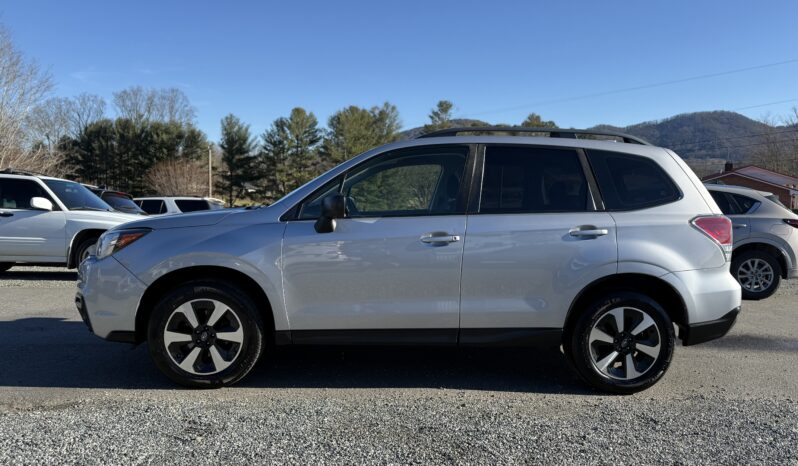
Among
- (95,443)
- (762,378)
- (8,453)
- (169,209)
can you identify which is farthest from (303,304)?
(169,209)

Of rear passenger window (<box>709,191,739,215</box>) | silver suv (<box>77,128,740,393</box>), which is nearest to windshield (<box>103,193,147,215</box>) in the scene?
silver suv (<box>77,128,740,393</box>)

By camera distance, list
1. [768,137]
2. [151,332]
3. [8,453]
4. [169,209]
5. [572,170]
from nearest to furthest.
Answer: [8,453]
[151,332]
[572,170]
[169,209]
[768,137]

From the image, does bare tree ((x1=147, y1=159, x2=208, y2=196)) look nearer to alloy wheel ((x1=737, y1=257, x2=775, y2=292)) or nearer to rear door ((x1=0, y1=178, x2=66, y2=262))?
rear door ((x1=0, y1=178, x2=66, y2=262))

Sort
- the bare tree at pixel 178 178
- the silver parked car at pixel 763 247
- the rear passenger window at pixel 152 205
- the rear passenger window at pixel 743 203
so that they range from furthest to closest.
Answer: the bare tree at pixel 178 178, the rear passenger window at pixel 152 205, the rear passenger window at pixel 743 203, the silver parked car at pixel 763 247

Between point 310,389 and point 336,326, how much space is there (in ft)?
1.79

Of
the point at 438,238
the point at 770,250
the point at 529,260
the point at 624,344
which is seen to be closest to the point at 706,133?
the point at 770,250

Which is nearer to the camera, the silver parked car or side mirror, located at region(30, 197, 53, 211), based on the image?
the silver parked car

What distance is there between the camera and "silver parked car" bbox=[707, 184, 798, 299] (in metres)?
8.04

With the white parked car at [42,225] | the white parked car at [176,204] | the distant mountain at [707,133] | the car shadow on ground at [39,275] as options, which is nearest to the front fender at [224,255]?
the white parked car at [42,225]

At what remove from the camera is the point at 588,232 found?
3.98 meters

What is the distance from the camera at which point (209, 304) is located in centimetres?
396

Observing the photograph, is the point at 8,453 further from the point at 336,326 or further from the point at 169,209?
the point at 169,209

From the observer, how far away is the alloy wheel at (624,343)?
13.2 ft

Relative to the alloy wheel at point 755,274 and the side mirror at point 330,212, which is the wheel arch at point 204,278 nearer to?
the side mirror at point 330,212
